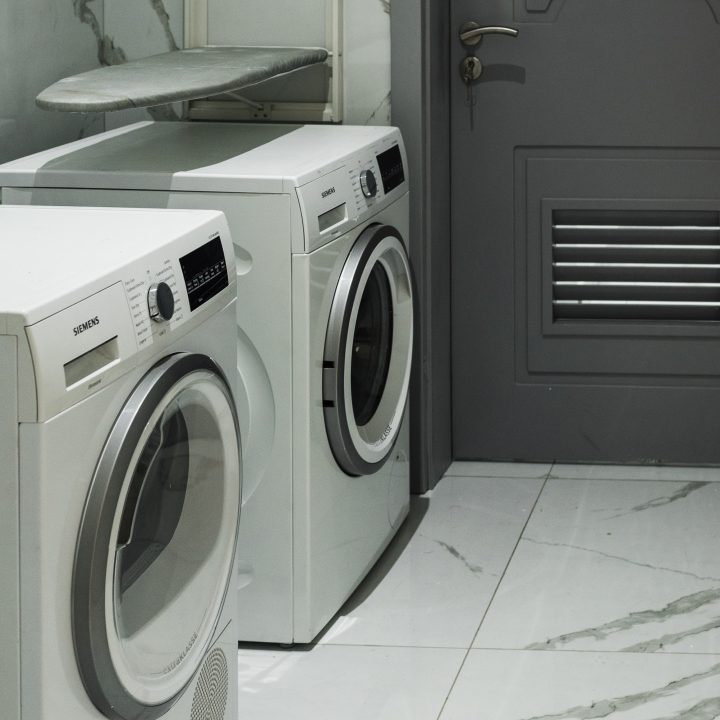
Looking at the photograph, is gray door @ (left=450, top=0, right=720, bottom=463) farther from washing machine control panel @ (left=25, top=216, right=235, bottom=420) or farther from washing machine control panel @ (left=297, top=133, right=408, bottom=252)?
washing machine control panel @ (left=25, top=216, right=235, bottom=420)

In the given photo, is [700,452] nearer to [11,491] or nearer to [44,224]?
[44,224]

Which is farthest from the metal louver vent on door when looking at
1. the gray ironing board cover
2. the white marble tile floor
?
the gray ironing board cover

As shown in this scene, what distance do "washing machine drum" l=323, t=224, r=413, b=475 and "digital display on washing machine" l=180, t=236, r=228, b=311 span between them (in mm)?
525

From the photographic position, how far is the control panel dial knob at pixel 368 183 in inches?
98.2

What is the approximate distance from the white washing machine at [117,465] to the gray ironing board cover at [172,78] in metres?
0.36

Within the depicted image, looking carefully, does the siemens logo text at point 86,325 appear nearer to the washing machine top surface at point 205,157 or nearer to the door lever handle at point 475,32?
the washing machine top surface at point 205,157

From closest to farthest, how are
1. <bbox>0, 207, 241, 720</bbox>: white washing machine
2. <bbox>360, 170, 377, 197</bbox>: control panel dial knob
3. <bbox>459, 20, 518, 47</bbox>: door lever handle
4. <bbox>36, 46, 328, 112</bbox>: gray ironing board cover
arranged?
<bbox>0, 207, 241, 720</bbox>: white washing machine
<bbox>36, 46, 328, 112</bbox>: gray ironing board cover
<bbox>360, 170, 377, 197</bbox>: control panel dial knob
<bbox>459, 20, 518, 47</bbox>: door lever handle

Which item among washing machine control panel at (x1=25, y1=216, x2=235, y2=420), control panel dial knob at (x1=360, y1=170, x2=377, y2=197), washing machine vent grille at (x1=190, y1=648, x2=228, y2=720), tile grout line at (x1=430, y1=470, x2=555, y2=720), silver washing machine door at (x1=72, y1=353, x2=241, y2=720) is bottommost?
tile grout line at (x1=430, y1=470, x2=555, y2=720)

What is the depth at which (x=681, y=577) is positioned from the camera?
2695mm

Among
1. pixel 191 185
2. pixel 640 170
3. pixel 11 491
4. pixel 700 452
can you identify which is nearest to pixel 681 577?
pixel 700 452

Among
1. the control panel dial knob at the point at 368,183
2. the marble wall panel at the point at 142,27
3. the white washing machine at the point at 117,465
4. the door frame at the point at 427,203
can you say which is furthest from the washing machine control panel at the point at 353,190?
the marble wall panel at the point at 142,27

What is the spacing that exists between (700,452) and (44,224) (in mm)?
2098

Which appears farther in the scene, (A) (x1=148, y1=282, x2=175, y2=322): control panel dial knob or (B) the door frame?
(B) the door frame

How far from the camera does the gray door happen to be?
323 centimetres
